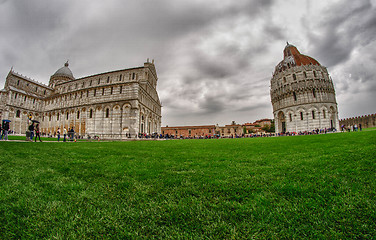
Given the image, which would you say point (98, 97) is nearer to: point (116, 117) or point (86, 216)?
point (116, 117)

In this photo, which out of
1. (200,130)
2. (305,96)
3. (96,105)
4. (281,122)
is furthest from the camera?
(200,130)

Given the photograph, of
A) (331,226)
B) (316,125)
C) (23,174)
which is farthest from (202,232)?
(316,125)

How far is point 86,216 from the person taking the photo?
1552 millimetres

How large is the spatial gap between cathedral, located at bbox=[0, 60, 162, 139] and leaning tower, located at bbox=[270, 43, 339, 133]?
3331 cm

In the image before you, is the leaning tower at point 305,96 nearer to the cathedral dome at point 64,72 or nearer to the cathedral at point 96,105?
the cathedral at point 96,105

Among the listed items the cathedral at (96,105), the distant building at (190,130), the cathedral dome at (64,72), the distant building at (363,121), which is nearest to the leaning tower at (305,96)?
the distant building at (363,121)

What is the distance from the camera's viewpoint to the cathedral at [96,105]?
27047 millimetres

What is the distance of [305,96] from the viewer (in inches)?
1375

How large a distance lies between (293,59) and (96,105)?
49373mm

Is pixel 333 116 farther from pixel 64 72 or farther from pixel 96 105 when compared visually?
pixel 64 72

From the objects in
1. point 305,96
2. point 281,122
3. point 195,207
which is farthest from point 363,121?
point 195,207

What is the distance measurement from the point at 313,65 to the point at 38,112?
237 feet

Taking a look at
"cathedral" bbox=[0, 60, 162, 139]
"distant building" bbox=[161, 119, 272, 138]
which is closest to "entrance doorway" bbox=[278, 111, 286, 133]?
"distant building" bbox=[161, 119, 272, 138]

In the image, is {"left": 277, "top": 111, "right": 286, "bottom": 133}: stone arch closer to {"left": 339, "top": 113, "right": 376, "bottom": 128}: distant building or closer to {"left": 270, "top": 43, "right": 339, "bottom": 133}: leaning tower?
{"left": 270, "top": 43, "right": 339, "bottom": 133}: leaning tower
